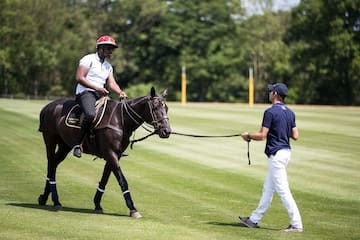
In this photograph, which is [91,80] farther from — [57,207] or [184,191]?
[184,191]

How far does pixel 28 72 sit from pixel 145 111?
74.0m

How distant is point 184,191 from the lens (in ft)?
47.3

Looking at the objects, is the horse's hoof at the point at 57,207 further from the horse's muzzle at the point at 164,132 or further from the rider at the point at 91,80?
the horse's muzzle at the point at 164,132

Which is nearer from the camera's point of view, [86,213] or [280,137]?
[280,137]

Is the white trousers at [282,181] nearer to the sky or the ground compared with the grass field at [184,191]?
nearer to the sky

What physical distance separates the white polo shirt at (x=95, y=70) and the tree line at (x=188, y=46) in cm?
6349

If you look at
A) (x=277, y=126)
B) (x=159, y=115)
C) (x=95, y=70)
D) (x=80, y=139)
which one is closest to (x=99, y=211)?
(x=80, y=139)

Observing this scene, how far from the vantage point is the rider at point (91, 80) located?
1160cm

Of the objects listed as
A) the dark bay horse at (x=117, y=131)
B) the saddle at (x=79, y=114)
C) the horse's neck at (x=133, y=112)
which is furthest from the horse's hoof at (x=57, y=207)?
the horse's neck at (x=133, y=112)

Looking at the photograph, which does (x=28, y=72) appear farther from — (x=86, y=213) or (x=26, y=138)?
(x=86, y=213)

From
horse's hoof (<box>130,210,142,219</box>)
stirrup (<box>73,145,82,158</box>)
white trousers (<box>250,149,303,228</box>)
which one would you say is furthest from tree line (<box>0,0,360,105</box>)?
white trousers (<box>250,149,303,228</box>)

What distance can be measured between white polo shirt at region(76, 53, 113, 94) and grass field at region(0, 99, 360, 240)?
92.6 inches

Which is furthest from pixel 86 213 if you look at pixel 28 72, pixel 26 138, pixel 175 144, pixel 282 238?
pixel 28 72

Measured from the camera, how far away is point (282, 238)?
9414 millimetres
